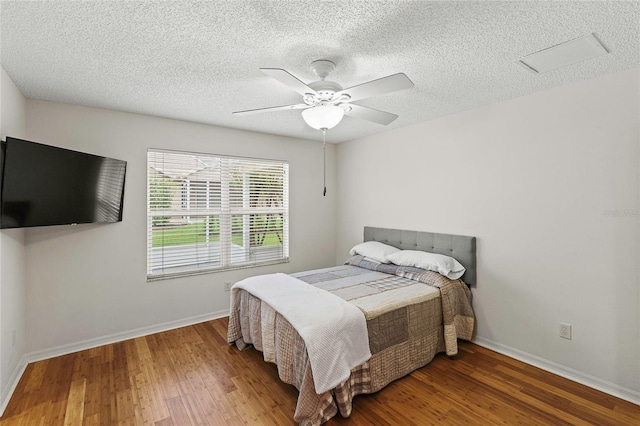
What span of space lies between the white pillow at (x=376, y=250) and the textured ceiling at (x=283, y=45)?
1.76 m

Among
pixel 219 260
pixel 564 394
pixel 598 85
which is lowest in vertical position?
pixel 564 394

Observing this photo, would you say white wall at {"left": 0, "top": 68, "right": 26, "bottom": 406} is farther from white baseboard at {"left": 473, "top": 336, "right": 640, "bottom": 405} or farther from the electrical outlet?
the electrical outlet

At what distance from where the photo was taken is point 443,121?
3.40 meters

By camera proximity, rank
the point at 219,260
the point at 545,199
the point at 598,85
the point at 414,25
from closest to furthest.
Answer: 1. the point at 414,25
2. the point at 598,85
3. the point at 545,199
4. the point at 219,260

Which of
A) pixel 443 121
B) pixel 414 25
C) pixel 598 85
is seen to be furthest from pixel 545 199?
pixel 414 25

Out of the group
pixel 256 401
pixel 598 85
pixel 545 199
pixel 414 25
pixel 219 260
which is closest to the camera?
→ pixel 414 25

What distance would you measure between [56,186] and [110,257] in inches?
37.5

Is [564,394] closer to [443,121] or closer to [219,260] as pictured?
[443,121]

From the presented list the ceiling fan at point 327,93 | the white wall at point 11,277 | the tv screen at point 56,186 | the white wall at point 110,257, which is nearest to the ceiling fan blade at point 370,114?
the ceiling fan at point 327,93

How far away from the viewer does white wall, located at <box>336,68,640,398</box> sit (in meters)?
2.24

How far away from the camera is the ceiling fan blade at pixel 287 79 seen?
1.67 meters

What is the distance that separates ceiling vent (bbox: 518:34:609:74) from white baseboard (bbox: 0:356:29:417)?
14.2 ft

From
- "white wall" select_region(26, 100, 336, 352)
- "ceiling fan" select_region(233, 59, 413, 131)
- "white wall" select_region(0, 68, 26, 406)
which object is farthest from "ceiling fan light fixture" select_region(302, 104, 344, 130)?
"white wall" select_region(0, 68, 26, 406)

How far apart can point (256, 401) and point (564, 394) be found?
2316 mm
